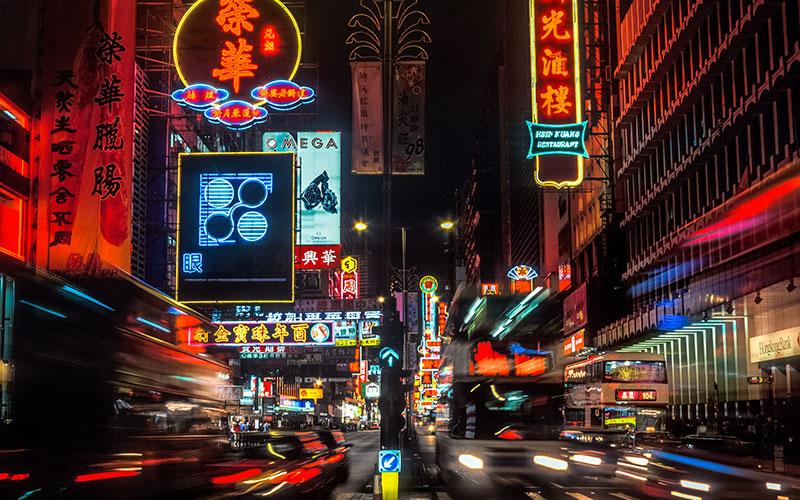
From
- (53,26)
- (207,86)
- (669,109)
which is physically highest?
(669,109)

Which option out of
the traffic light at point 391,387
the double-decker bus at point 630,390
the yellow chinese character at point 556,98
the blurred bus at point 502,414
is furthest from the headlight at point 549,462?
the yellow chinese character at point 556,98

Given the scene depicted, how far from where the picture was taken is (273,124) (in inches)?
1702

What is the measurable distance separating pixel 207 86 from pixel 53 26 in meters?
4.33

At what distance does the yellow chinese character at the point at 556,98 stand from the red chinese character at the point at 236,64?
16.7m

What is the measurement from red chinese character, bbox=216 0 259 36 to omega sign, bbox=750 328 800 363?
847 inches

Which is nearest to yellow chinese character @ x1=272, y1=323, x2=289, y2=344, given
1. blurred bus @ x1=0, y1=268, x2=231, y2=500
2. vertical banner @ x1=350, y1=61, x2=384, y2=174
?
vertical banner @ x1=350, y1=61, x2=384, y2=174

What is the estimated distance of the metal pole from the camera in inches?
568

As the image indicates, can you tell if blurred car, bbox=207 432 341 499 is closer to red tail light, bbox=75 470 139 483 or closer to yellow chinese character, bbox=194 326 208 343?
yellow chinese character, bbox=194 326 208 343

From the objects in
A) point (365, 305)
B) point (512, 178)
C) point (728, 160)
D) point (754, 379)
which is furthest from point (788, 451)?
point (512, 178)

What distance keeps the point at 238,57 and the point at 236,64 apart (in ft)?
0.65

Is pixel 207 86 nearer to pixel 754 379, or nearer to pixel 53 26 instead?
pixel 53 26

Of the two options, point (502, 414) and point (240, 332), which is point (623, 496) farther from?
point (240, 332)

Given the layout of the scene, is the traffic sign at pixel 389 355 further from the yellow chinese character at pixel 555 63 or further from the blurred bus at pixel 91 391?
the yellow chinese character at pixel 555 63

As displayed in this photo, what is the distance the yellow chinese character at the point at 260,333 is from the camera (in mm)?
Result: 31578
